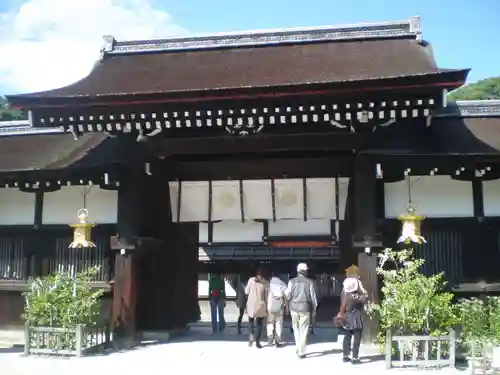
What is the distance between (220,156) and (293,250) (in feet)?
39.8

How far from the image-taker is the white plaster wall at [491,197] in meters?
11.4

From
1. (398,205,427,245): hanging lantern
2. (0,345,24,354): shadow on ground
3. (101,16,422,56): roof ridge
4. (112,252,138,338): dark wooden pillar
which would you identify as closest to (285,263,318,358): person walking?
(398,205,427,245): hanging lantern

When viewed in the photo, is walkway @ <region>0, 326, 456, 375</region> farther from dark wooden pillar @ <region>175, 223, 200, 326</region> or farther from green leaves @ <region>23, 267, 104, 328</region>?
dark wooden pillar @ <region>175, 223, 200, 326</region>

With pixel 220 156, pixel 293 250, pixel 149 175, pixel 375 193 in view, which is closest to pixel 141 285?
pixel 149 175

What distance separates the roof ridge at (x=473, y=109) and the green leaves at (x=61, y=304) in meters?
8.52

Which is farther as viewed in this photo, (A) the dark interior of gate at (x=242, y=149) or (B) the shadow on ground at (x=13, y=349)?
(B) the shadow on ground at (x=13, y=349)

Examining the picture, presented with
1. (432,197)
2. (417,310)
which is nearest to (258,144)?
(432,197)

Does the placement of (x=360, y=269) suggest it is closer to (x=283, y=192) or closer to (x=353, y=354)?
(x=353, y=354)

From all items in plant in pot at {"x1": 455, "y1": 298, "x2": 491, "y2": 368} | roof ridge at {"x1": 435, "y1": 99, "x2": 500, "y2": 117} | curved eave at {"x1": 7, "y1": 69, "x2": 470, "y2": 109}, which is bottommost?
plant in pot at {"x1": 455, "y1": 298, "x2": 491, "y2": 368}

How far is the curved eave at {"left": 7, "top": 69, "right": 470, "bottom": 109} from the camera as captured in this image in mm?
9648

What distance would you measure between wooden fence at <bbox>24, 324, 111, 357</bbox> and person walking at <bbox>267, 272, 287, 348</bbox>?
11.4 ft

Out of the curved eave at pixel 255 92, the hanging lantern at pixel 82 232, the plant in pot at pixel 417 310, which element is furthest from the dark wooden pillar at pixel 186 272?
the plant in pot at pixel 417 310

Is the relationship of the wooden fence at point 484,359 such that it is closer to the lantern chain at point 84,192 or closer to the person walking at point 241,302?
the person walking at point 241,302

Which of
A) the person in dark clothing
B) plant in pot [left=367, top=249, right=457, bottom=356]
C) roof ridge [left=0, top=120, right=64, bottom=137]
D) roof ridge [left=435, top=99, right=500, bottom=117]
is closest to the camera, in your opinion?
plant in pot [left=367, top=249, right=457, bottom=356]
